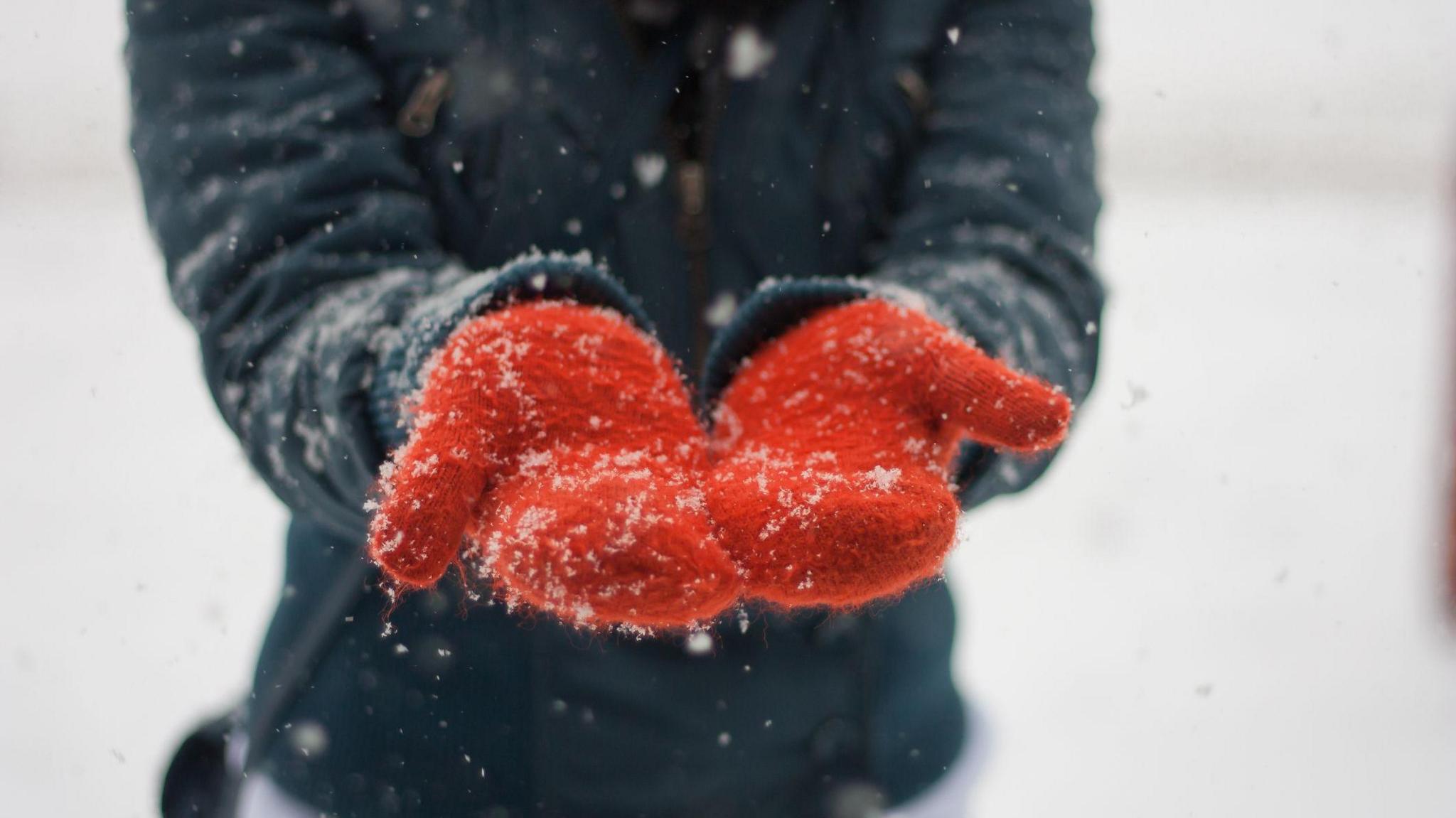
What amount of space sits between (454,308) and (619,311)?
5.3 inches

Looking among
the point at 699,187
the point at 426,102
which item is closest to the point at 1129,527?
the point at 699,187

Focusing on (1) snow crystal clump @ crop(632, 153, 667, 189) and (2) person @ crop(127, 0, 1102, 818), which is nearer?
(2) person @ crop(127, 0, 1102, 818)

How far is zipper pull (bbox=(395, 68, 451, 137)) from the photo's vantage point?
0.81m

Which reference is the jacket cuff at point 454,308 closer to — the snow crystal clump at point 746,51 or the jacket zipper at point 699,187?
the jacket zipper at point 699,187

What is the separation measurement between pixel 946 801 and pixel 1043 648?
1333mm

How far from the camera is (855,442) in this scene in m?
0.64

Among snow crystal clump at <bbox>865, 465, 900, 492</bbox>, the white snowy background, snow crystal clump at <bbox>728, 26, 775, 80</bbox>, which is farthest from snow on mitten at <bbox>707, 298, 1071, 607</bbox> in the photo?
the white snowy background

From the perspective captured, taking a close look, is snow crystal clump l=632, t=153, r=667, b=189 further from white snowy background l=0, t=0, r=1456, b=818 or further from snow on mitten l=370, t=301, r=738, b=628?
white snowy background l=0, t=0, r=1456, b=818

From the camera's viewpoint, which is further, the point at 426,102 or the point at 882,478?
the point at 426,102

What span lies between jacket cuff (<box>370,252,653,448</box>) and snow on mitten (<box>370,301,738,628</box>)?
18 millimetres

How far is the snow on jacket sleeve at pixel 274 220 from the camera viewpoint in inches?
28.6

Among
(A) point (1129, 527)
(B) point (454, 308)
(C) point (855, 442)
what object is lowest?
(A) point (1129, 527)

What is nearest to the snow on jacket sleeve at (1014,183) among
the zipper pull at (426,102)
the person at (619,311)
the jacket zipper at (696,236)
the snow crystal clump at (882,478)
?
the person at (619,311)

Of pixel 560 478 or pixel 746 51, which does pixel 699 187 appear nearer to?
pixel 746 51
